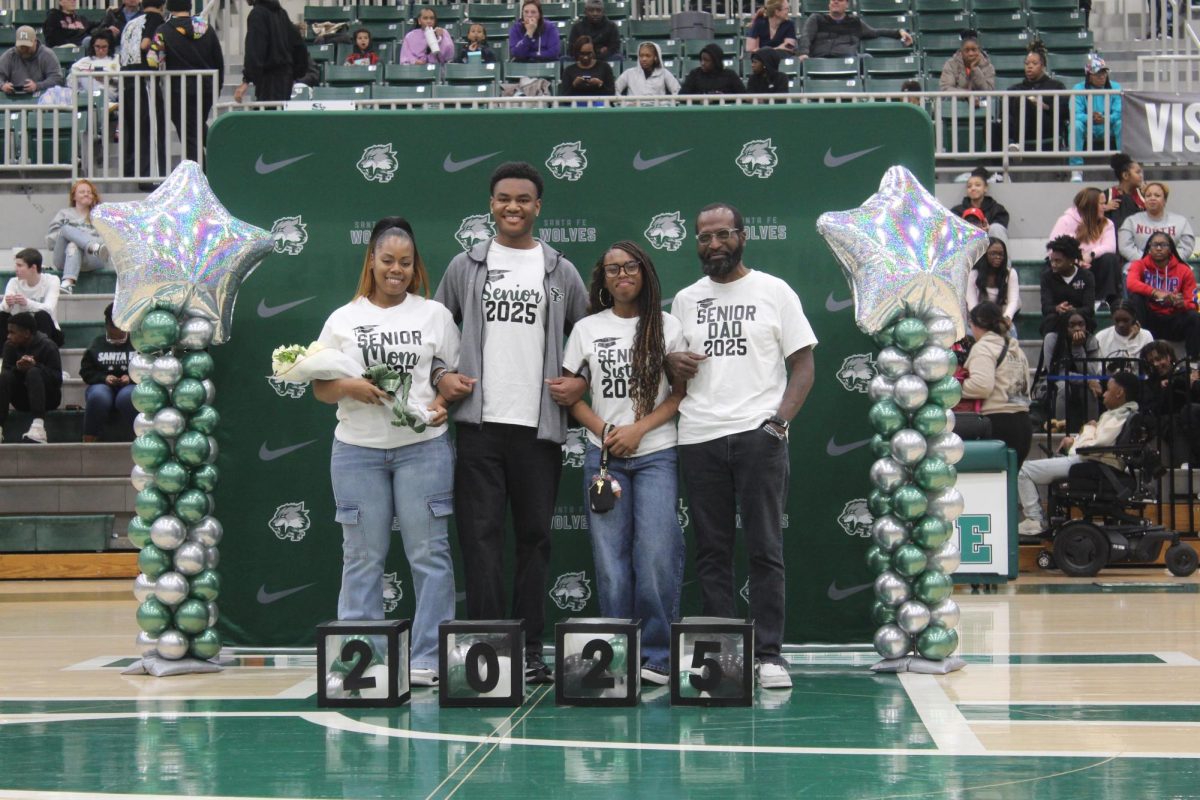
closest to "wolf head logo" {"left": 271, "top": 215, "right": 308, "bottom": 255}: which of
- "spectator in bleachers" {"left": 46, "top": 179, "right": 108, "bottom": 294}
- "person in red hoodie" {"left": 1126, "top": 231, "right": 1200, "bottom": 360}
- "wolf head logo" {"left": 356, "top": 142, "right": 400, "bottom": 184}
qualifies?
"wolf head logo" {"left": 356, "top": 142, "right": 400, "bottom": 184}

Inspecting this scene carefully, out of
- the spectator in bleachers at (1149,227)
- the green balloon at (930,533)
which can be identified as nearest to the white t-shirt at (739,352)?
the green balloon at (930,533)

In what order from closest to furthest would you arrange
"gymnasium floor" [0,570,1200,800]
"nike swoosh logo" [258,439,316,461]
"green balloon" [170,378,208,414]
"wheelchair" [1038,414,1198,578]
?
"gymnasium floor" [0,570,1200,800]
"green balloon" [170,378,208,414]
"nike swoosh logo" [258,439,316,461]
"wheelchair" [1038,414,1198,578]

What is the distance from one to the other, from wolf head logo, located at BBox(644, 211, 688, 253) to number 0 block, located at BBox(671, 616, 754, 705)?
6.14 ft

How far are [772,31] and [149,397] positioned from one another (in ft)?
34.7

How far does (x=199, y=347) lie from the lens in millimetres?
6734

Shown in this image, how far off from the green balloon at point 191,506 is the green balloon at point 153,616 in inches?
13.8

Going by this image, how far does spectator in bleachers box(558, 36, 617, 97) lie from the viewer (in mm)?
13883

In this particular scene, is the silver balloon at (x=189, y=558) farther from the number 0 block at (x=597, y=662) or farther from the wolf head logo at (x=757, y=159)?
the wolf head logo at (x=757, y=159)

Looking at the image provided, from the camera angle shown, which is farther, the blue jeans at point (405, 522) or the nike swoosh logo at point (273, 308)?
the nike swoosh logo at point (273, 308)

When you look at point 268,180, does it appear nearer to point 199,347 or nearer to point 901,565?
point 199,347

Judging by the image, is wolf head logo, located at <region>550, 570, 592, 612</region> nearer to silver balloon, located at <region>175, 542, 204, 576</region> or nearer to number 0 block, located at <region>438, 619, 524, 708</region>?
number 0 block, located at <region>438, 619, 524, 708</region>

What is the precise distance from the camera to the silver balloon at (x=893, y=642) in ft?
21.2

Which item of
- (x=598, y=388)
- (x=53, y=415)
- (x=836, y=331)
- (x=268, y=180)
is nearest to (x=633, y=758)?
(x=598, y=388)

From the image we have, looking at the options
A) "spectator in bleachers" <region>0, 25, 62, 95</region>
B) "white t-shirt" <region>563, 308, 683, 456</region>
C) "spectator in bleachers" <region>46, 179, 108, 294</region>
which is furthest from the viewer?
"spectator in bleachers" <region>0, 25, 62, 95</region>
